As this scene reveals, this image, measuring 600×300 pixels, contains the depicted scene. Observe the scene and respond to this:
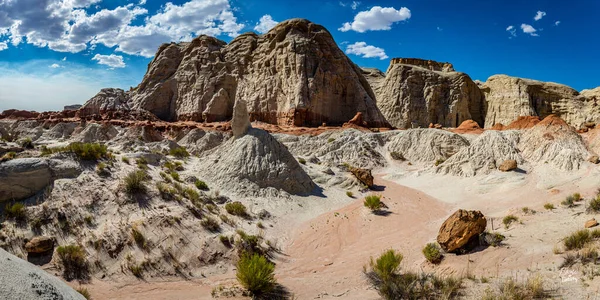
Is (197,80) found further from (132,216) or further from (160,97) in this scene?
(132,216)

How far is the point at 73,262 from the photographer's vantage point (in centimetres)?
875

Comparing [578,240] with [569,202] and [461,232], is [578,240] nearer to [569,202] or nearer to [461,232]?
[461,232]

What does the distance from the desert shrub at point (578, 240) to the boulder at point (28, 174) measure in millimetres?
13748

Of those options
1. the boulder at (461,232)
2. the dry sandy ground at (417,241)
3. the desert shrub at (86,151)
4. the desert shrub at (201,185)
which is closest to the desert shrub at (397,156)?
the dry sandy ground at (417,241)

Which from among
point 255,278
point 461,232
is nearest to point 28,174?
point 255,278

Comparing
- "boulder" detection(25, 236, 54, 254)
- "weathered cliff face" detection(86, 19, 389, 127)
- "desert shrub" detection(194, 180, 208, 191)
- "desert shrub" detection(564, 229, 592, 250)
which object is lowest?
"boulder" detection(25, 236, 54, 254)

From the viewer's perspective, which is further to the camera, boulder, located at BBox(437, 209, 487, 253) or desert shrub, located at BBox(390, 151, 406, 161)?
desert shrub, located at BBox(390, 151, 406, 161)

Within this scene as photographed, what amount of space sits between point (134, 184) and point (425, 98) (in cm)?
5149

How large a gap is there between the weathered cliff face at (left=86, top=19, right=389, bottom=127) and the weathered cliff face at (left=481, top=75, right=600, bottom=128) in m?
24.2

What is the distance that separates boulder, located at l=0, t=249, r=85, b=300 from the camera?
3111mm

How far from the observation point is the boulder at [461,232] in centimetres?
905

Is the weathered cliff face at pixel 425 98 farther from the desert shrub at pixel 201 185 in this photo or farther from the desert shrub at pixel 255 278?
the desert shrub at pixel 255 278

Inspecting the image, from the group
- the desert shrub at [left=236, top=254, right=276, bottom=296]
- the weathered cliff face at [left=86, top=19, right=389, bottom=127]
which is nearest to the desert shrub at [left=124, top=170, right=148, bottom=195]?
the desert shrub at [left=236, top=254, right=276, bottom=296]

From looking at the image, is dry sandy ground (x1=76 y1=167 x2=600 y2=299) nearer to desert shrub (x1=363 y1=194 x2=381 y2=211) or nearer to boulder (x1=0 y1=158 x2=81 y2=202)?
desert shrub (x1=363 y1=194 x2=381 y2=211)
